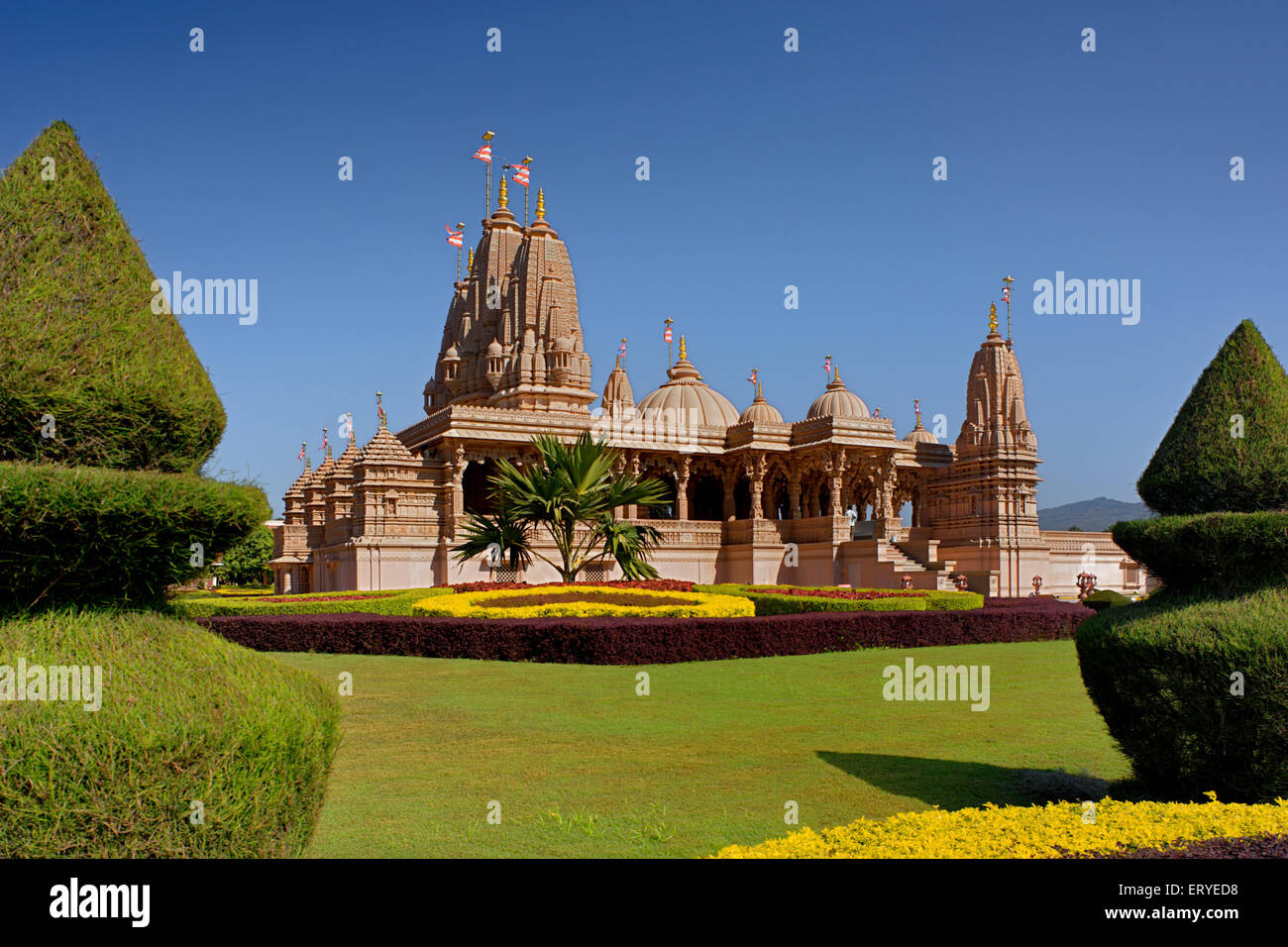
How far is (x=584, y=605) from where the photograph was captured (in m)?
18.2

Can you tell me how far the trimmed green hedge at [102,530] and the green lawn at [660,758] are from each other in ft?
6.15

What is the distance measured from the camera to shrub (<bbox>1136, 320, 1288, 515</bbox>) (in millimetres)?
6605

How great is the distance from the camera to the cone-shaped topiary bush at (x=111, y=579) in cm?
404

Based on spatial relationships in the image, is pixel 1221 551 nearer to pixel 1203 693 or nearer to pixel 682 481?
pixel 1203 693

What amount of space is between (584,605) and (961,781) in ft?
38.3

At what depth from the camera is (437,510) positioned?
33.7m

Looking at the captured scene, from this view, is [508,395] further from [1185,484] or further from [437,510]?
[1185,484]

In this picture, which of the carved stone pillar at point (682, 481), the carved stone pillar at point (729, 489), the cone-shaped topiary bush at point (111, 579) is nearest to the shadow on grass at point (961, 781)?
the cone-shaped topiary bush at point (111, 579)

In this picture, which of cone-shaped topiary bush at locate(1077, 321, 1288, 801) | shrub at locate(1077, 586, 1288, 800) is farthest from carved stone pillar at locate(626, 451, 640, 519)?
shrub at locate(1077, 586, 1288, 800)

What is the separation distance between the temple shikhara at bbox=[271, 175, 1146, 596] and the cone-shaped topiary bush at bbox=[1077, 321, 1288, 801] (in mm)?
25985

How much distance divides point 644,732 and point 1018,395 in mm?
36313

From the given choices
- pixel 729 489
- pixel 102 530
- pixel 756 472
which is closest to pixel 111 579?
pixel 102 530
